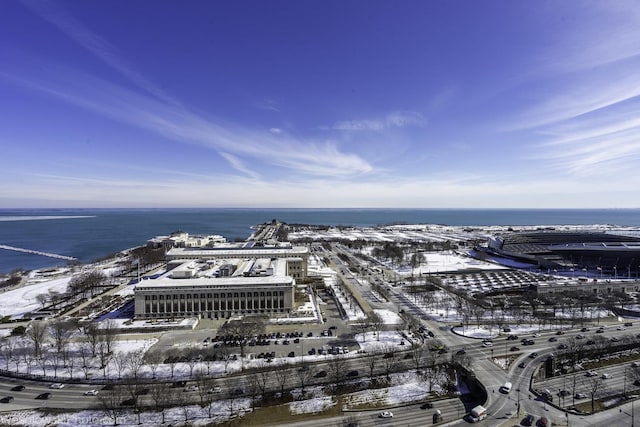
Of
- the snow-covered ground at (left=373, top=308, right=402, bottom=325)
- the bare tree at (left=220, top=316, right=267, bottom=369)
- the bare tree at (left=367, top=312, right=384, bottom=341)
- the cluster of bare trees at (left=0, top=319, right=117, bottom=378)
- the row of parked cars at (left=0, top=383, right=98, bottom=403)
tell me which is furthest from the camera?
the snow-covered ground at (left=373, top=308, right=402, bottom=325)

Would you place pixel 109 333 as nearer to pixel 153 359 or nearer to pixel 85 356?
pixel 85 356

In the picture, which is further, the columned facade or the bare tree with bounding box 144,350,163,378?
the columned facade

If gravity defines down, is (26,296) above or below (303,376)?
below

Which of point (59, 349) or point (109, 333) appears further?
point (109, 333)

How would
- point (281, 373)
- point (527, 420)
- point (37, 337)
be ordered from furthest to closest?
point (37, 337), point (281, 373), point (527, 420)

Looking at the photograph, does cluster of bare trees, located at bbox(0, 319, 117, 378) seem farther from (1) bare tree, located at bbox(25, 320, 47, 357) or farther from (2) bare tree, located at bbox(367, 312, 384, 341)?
(2) bare tree, located at bbox(367, 312, 384, 341)

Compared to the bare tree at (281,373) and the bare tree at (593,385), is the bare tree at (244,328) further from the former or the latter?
the bare tree at (593,385)

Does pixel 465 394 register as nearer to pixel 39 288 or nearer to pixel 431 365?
pixel 431 365

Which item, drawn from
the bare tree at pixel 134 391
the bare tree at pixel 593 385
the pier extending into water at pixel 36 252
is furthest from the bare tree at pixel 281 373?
the pier extending into water at pixel 36 252

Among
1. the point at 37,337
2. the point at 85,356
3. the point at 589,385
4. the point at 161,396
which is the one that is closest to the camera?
the point at 161,396

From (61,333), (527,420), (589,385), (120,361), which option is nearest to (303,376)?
(527,420)

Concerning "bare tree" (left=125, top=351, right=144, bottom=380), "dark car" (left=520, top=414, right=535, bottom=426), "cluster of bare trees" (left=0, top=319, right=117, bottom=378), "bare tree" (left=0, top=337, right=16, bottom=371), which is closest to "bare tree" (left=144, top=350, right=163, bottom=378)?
"bare tree" (left=125, top=351, right=144, bottom=380)
